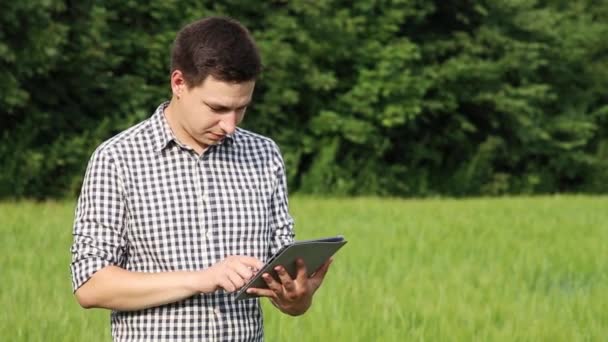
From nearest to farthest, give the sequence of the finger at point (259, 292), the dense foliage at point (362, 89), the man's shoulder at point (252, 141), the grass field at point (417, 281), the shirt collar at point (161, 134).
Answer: the finger at point (259, 292), the shirt collar at point (161, 134), the man's shoulder at point (252, 141), the grass field at point (417, 281), the dense foliage at point (362, 89)

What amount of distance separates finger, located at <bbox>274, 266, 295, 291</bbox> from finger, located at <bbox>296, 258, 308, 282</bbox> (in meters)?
0.03

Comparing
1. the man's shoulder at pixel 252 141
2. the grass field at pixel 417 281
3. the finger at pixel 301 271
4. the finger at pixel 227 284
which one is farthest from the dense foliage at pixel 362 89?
the finger at pixel 227 284

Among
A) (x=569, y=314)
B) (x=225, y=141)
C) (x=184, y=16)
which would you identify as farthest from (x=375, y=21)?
(x=225, y=141)

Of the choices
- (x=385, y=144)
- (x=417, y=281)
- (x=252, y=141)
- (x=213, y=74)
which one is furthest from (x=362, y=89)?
(x=213, y=74)

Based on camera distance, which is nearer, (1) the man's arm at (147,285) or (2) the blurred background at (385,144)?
(1) the man's arm at (147,285)

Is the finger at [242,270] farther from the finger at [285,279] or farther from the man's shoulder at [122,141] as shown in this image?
the man's shoulder at [122,141]

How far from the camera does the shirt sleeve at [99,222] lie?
3.01 metres

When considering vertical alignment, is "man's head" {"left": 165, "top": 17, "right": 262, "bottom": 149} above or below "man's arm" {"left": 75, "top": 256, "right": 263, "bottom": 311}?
above

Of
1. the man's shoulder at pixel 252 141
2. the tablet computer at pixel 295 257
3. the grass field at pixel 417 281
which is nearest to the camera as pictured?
the tablet computer at pixel 295 257

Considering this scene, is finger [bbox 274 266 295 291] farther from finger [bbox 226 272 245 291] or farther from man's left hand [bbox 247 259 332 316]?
finger [bbox 226 272 245 291]

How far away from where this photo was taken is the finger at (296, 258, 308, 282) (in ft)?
9.73

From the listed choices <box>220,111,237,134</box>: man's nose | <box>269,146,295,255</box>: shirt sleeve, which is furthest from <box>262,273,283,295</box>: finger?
<box>220,111,237,134</box>: man's nose

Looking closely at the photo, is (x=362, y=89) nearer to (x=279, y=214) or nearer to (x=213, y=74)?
(x=279, y=214)

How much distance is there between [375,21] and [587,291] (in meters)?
20.2
